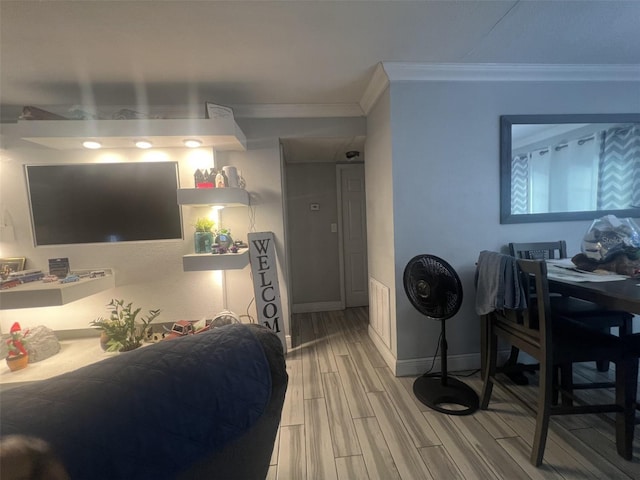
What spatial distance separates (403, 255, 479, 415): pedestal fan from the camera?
63.1 inches

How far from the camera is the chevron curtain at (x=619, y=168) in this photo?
2.04 m

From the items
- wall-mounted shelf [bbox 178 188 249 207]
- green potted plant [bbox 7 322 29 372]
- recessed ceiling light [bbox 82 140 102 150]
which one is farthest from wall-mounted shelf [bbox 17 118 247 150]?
green potted plant [bbox 7 322 29 372]

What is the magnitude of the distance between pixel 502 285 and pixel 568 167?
4.78 feet

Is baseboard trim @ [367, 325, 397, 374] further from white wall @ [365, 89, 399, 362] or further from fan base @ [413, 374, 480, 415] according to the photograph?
fan base @ [413, 374, 480, 415]

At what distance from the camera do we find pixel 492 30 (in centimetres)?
151

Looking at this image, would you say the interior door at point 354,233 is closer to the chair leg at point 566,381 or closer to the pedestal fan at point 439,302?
the pedestal fan at point 439,302

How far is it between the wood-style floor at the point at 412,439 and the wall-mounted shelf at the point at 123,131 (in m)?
2.06

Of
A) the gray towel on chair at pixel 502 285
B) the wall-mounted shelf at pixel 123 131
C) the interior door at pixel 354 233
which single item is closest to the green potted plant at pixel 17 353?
the wall-mounted shelf at pixel 123 131

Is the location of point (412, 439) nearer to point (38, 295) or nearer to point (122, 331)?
point (122, 331)

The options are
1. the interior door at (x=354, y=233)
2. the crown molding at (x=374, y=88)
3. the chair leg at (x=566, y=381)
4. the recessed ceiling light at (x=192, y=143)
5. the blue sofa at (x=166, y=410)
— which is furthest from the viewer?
the interior door at (x=354, y=233)

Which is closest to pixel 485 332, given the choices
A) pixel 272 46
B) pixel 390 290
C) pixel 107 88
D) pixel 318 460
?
pixel 390 290

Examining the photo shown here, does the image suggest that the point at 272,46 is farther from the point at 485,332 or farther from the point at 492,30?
the point at 485,332

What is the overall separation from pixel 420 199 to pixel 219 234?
1693 mm

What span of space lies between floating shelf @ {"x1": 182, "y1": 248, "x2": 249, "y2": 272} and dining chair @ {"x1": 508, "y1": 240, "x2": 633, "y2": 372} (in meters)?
2.15
